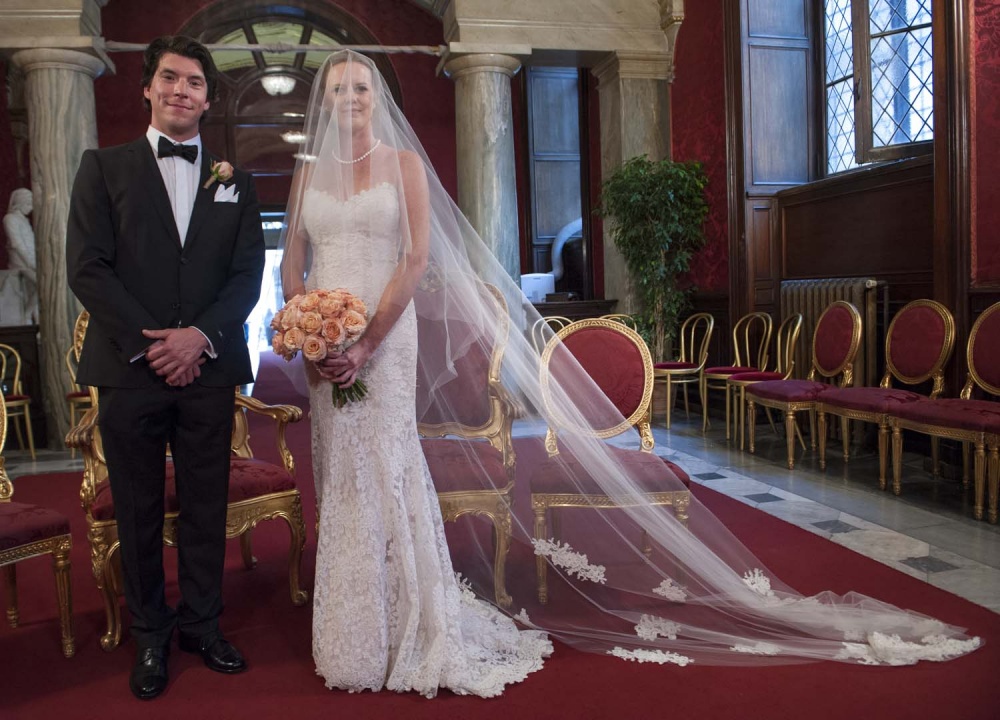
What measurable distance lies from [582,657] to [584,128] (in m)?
8.91

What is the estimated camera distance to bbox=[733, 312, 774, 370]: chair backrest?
6.39 meters

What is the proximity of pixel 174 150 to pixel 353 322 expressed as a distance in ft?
2.52

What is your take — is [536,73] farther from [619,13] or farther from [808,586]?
[808,586]

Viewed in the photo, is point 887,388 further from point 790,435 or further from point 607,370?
point 607,370

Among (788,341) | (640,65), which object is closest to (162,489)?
(788,341)

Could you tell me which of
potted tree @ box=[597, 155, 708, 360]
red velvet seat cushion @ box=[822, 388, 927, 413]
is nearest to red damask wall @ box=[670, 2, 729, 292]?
potted tree @ box=[597, 155, 708, 360]

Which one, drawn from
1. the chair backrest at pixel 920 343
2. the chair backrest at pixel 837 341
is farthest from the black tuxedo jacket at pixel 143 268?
the chair backrest at pixel 837 341

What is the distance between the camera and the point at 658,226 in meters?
7.20

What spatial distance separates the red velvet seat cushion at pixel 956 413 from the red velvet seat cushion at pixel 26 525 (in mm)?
3807

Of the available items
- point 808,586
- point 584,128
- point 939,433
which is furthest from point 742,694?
point 584,128

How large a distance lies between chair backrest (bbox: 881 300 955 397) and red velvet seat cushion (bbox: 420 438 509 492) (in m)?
3.01

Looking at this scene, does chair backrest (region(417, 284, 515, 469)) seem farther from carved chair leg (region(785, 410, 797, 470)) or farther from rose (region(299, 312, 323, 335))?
carved chair leg (region(785, 410, 797, 470))

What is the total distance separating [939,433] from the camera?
160 inches

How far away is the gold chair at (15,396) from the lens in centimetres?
638
